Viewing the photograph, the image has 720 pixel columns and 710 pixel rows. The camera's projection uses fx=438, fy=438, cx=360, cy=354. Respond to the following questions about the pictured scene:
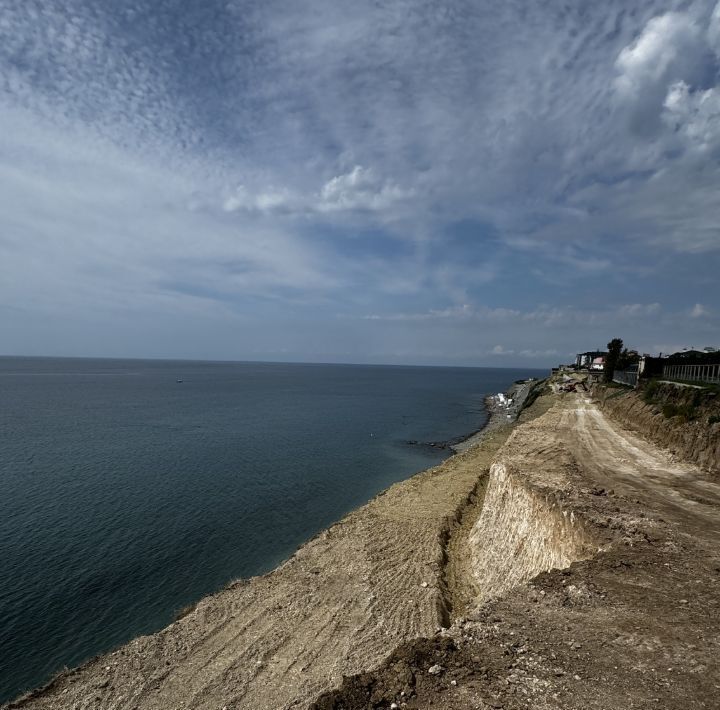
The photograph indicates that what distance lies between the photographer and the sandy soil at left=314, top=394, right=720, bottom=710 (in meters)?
7.80

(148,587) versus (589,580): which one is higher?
(589,580)

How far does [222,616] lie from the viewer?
58.1ft

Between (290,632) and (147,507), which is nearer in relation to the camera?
(290,632)

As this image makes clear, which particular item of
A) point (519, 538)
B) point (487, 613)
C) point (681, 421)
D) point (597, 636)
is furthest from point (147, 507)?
point (681, 421)

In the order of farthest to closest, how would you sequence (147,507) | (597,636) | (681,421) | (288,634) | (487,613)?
1. (147,507)
2. (681,421)
3. (288,634)
4. (487,613)
5. (597,636)

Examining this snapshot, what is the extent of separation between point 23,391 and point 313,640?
14534 centimetres

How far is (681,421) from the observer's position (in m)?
27.8

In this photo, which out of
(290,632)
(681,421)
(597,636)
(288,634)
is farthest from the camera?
(681,421)

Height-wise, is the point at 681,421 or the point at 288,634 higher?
the point at 681,421

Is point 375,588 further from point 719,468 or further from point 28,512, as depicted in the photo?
point 28,512

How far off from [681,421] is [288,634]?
86.8 ft

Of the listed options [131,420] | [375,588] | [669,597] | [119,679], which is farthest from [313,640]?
[131,420]

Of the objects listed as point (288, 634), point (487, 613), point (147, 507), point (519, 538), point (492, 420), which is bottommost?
point (147, 507)

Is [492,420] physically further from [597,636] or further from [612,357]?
[597,636]
